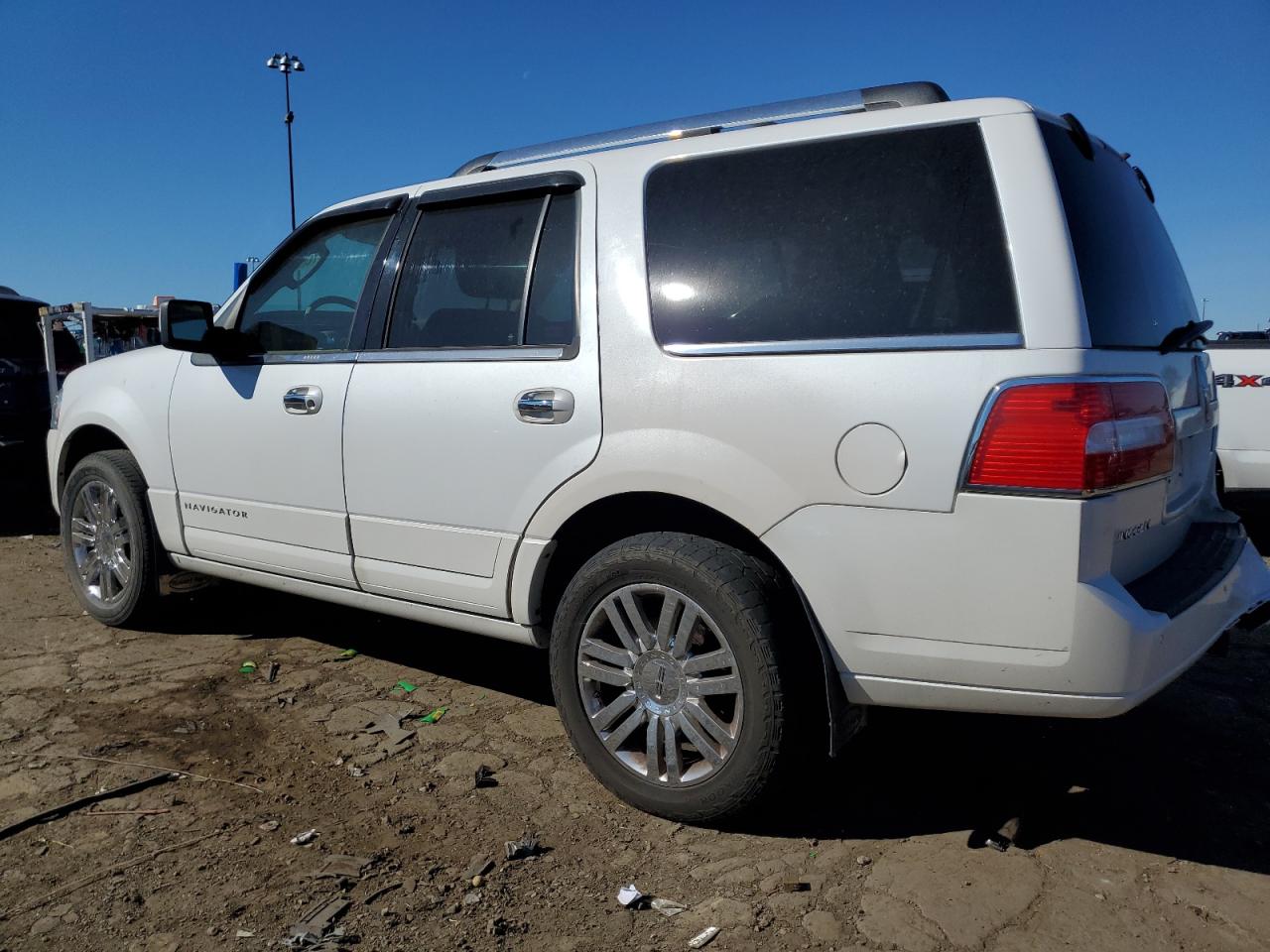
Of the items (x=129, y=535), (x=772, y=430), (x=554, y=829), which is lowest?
(x=554, y=829)

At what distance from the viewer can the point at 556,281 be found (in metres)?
3.20

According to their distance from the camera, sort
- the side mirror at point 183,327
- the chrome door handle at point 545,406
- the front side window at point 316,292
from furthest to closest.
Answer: the side mirror at point 183,327 < the front side window at point 316,292 < the chrome door handle at point 545,406

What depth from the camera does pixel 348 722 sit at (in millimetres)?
3740

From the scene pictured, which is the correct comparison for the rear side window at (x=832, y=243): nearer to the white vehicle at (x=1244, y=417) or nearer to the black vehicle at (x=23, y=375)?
the white vehicle at (x=1244, y=417)

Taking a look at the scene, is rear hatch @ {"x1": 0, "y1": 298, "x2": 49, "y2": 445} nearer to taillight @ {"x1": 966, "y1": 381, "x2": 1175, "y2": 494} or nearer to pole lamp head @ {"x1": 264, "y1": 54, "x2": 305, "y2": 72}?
taillight @ {"x1": 966, "y1": 381, "x2": 1175, "y2": 494}

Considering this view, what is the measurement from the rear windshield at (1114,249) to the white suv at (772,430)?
0.02 meters

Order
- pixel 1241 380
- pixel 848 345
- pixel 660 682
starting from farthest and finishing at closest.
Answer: pixel 1241 380, pixel 660 682, pixel 848 345

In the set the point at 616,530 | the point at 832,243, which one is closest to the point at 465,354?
the point at 616,530

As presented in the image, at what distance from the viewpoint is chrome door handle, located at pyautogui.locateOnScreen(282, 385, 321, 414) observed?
12.2ft

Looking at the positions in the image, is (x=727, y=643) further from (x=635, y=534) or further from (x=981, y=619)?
(x=981, y=619)

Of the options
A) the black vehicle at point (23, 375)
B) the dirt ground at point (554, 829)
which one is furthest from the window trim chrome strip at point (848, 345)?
the black vehicle at point (23, 375)

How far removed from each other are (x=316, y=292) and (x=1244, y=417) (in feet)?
20.1

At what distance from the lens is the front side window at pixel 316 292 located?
3.86m

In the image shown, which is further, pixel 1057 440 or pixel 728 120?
pixel 728 120
